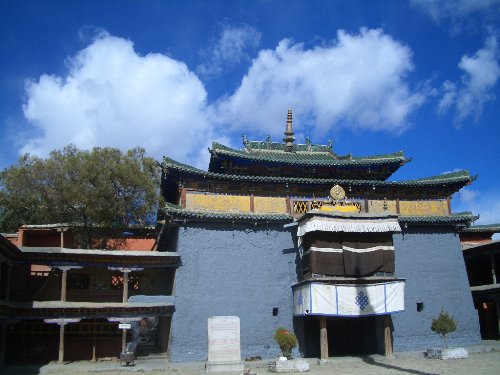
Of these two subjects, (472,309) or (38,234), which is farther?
(38,234)

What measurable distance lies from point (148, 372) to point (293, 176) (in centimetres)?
1063

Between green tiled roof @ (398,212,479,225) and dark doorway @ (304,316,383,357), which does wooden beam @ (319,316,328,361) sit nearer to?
dark doorway @ (304,316,383,357)

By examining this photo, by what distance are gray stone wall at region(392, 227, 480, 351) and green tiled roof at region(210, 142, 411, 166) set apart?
12.0 feet

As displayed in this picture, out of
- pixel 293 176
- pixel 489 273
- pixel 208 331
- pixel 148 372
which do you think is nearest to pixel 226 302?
pixel 208 331

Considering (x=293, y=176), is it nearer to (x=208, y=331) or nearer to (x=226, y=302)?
(x=226, y=302)

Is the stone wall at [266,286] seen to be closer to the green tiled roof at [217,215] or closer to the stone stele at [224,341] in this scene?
the green tiled roof at [217,215]

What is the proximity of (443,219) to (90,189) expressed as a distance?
17249mm

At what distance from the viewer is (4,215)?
2883 cm

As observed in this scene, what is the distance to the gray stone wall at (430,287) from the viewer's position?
19.9 meters

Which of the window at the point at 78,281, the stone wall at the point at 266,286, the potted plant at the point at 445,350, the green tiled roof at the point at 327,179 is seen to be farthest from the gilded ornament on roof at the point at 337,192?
the window at the point at 78,281

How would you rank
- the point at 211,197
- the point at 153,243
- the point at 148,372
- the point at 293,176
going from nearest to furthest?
1. the point at 148,372
2. the point at 211,197
3. the point at 293,176
4. the point at 153,243

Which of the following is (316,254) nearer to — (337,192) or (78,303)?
(337,192)

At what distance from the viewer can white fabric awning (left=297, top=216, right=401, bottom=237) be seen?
59.1ft

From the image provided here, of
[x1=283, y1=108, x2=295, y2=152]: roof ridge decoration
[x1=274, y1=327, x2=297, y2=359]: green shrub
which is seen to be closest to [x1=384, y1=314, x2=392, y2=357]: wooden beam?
[x1=274, y1=327, x2=297, y2=359]: green shrub
